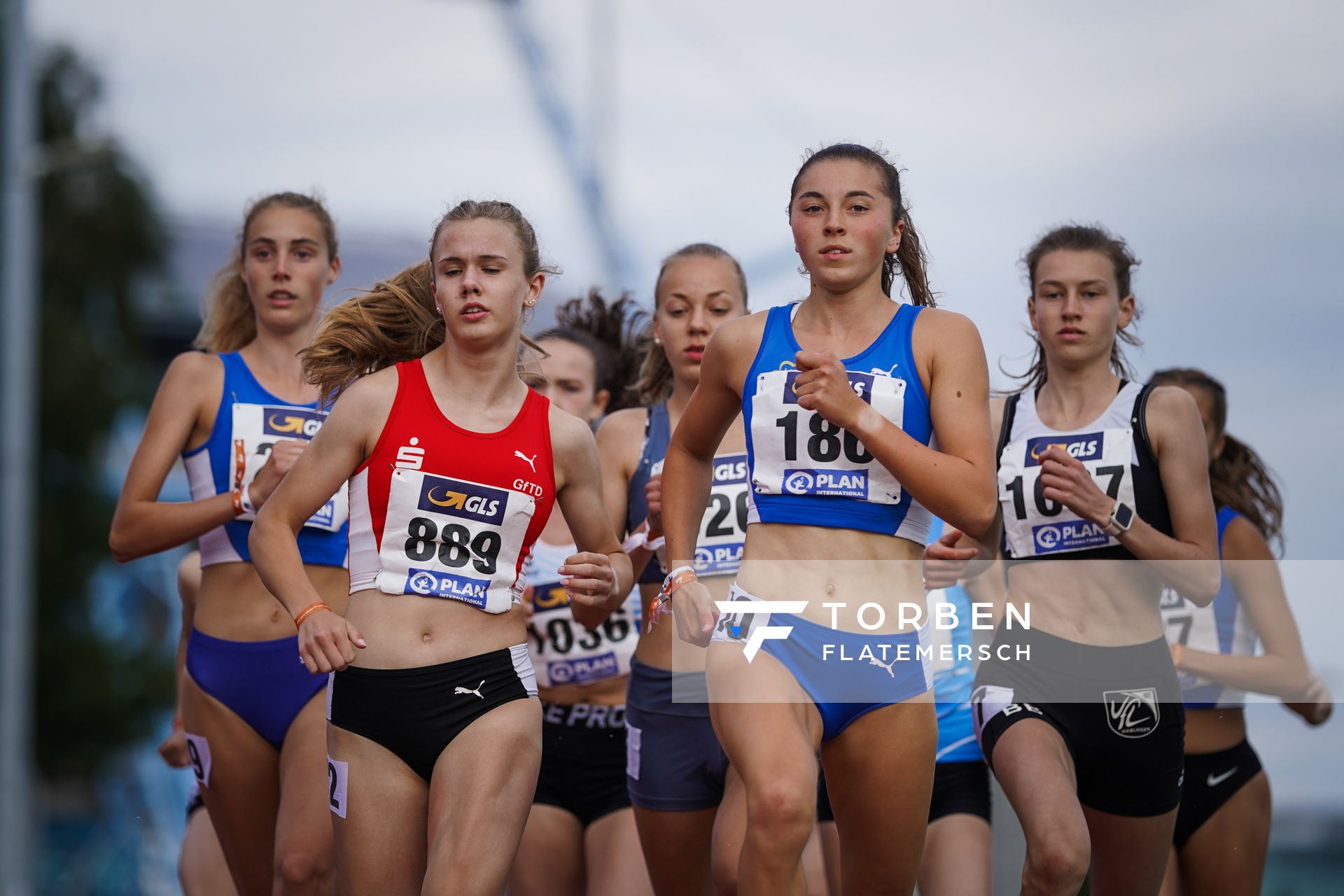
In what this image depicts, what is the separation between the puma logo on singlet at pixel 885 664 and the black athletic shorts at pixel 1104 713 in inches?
39.3

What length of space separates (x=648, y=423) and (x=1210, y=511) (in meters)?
1.86

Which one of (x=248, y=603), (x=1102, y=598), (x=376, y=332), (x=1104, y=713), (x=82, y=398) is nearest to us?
(x=376, y=332)

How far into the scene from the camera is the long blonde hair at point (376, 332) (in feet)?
15.3

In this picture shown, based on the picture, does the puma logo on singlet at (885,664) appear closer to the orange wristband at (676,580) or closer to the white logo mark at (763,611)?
the white logo mark at (763,611)

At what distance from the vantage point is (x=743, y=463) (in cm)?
519

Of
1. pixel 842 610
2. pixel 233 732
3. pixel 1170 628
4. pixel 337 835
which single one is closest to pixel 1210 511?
pixel 1170 628

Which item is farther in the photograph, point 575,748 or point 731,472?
point 575,748

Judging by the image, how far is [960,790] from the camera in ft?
17.4

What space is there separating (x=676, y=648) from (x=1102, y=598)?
1.37 metres

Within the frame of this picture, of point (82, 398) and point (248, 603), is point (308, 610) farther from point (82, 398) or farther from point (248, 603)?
point (82, 398)

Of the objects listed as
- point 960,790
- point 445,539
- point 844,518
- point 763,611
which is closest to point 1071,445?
point 960,790

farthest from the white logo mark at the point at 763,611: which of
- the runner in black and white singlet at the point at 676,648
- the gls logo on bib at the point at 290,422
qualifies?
the gls logo on bib at the point at 290,422

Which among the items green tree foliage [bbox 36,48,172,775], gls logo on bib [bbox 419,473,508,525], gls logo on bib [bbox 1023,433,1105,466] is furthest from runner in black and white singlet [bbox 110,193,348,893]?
green tree foliage [bbox 36,48,172,775]

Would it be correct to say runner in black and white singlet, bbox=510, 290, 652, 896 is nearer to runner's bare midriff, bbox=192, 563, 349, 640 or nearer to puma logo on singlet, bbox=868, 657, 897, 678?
runner's bare midriff, bbox=192, 563, 349, 640
